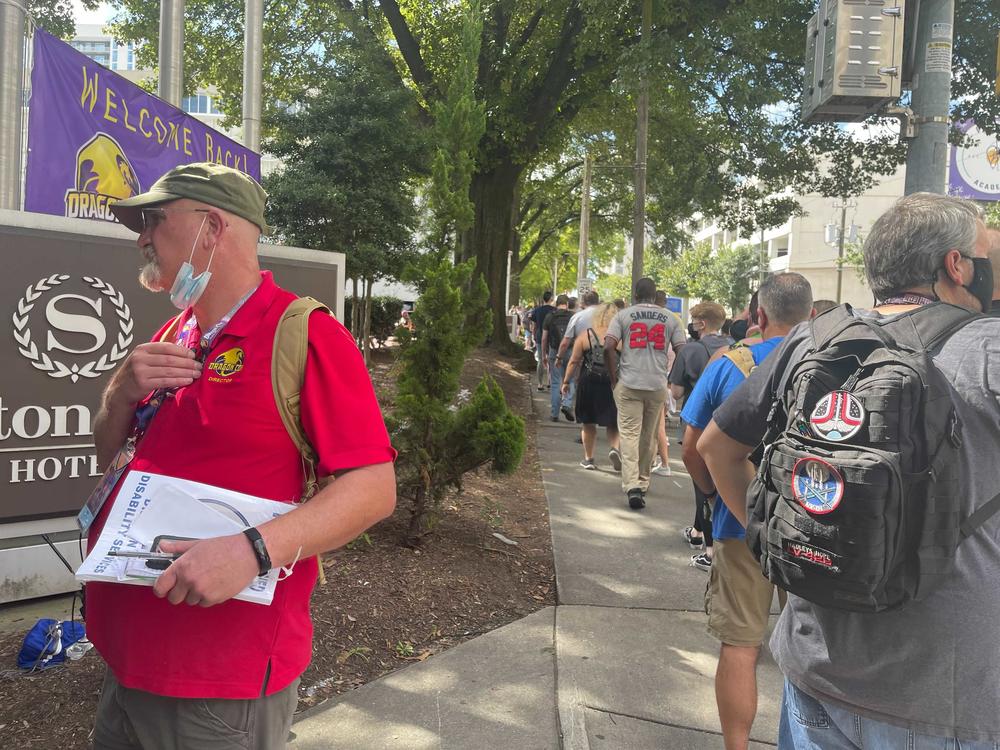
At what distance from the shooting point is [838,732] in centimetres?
174

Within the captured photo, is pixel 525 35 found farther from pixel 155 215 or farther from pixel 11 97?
pixel 155 215

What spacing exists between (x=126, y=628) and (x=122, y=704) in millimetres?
181

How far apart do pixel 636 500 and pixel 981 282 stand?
5.40 meters

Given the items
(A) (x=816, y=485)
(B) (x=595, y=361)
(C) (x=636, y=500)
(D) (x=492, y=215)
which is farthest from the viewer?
(D) (x=492, y=215)

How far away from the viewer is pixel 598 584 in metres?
5.06

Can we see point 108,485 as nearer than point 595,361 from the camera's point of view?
Yes

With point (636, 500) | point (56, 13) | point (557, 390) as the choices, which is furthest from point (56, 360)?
point (56, 13)

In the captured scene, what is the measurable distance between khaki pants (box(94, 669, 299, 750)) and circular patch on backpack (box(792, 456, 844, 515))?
1.15 meters

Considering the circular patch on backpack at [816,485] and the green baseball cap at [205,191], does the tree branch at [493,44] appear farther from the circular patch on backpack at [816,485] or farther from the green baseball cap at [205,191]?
the circular patch on backpack at [816,485]

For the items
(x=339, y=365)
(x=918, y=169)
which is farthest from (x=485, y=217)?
(x=339, y=365)

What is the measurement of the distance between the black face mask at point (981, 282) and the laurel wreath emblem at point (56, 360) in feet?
12.0

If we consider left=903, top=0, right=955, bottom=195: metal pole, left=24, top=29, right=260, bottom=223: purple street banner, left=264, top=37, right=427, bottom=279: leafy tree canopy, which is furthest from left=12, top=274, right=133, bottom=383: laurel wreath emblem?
left=264, top=37, right=427, bottom=279: leafy tree canopy

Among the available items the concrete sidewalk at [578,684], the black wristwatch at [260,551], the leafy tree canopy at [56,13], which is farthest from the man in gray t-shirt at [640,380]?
the leafy tree canopy at [56,13]

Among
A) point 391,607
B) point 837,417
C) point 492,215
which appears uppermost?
point 492,215
